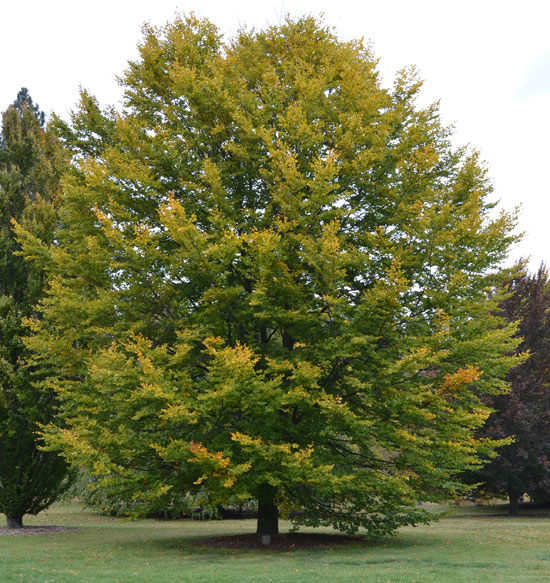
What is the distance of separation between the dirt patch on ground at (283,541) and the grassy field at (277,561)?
20.9 inches

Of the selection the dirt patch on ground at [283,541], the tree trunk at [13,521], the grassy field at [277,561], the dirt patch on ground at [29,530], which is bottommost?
the grassy field at [277,561]

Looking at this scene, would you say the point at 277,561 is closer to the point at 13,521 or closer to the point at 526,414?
the point at 13,521

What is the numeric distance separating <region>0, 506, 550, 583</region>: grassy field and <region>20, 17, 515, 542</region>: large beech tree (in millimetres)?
1273

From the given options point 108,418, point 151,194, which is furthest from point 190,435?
point 151,194

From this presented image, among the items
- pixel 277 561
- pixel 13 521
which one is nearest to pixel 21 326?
pixel 13 521

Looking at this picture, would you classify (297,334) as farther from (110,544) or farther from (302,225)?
(110,544)

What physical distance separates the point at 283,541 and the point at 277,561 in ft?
11.8

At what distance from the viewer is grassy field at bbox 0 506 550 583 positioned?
9578mm

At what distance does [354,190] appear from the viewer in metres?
15.0

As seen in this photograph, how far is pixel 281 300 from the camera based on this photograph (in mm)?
13367

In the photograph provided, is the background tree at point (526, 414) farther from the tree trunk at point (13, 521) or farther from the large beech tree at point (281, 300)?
the tree trunk at point (13, 521)

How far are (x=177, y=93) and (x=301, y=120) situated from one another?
3.52m

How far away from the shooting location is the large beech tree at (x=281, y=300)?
12.1m

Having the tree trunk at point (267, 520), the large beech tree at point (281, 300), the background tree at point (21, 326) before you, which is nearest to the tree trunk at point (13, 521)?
the background tree at point (21, 326)
